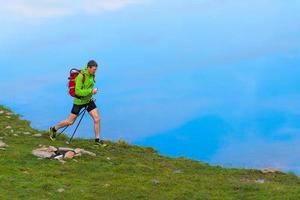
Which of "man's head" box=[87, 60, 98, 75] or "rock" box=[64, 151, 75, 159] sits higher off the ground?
"man's head" box=[87, 60, 98, 75]

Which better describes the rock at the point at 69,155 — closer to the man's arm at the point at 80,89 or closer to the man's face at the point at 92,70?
the man's arm at the point at 80,89

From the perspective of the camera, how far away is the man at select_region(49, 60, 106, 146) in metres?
20.5

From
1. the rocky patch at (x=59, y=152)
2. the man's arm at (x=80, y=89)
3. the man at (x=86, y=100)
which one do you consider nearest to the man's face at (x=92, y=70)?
the man at (x=86, y=100)

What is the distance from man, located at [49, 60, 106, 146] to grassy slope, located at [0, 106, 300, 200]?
61cm

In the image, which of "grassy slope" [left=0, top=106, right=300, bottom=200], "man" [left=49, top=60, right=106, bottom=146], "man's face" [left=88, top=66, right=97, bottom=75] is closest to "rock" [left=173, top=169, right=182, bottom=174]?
"grassy slope" [left=0, top=106, right=300, bottom=200]

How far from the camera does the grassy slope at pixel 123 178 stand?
1529cm

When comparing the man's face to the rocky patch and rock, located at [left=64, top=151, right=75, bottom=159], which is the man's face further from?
rock, located at [left=64, top=151, right=75, bottom=159]

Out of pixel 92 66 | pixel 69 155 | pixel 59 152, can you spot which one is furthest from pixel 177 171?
pixel 92 66

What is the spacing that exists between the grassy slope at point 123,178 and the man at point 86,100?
61 cm

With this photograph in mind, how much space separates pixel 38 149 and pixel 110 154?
2.66 m

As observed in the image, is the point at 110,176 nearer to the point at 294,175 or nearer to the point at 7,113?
the point at 294,175

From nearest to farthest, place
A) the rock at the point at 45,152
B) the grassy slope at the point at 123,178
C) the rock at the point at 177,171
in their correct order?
the grassy slope at the point at 123,178 → the rock at the point at 177,171 → the rock at the point at 45,152

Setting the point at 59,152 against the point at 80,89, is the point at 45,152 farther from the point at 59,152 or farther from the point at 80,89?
the point at 80,89

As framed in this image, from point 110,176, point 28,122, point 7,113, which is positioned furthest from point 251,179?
point 7,113
